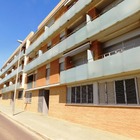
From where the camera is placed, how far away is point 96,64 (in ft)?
37.1

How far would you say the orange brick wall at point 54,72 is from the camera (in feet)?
58.9

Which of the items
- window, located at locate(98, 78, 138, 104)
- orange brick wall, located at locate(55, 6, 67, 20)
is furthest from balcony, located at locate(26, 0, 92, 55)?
window, located at locate(98, 78, 138, 104)

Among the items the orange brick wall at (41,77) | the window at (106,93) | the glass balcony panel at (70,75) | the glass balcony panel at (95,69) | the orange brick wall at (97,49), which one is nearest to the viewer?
the window at (106,93)

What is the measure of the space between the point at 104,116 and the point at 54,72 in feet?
30.6

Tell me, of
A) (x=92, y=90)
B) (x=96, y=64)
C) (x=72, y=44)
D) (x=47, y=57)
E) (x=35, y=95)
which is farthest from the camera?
(x=35, y=95)

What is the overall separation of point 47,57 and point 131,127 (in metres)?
12.6

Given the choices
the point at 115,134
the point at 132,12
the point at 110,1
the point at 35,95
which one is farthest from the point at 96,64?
the point at 35,95

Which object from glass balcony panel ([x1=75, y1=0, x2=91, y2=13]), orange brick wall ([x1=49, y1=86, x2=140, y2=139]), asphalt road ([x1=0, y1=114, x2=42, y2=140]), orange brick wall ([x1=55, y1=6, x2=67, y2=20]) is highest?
orange brick wall ([x1=55, y1=6, x2=67, y2=20])

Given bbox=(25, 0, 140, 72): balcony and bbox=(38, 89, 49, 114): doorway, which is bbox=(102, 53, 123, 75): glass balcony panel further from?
bbox=(38, 89, 49, 114): doorway

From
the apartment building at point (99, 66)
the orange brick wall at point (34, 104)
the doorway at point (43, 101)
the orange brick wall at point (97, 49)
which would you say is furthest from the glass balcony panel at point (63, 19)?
the orange brick wall at point (34, 104)

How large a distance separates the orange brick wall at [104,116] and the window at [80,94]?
570 mm

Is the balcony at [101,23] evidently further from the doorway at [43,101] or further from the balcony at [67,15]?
the doorway at [43,101]

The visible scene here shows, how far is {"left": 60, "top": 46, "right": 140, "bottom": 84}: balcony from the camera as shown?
8751 millimetres

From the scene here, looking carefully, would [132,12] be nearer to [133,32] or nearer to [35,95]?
[133,32]
